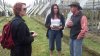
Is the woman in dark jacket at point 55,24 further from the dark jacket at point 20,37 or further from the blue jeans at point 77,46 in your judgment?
the dark jacket at point 20,37

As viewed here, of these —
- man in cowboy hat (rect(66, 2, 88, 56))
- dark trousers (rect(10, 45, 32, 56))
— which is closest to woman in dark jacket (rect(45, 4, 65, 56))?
man in cowboy hat (rect(66, 2, 88, 56))

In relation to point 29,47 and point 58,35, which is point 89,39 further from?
point 29,47

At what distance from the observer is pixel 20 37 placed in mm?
5836

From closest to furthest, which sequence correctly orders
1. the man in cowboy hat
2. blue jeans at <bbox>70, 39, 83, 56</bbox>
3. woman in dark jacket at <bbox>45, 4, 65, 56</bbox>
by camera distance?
1. the man in cowboy hat
2. blue jeans at <bbox>70, 39, 83, 56</bbox>
3. woman in dark jacket at <bbox>45, 4, 65, 56</bbox>

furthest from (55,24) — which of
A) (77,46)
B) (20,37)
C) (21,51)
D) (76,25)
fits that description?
(20,37)

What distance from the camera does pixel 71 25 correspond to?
7.76m

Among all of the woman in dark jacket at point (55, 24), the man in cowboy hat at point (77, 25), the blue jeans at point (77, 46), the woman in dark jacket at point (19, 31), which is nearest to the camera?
the woman in dark jacket at point (19, 31)

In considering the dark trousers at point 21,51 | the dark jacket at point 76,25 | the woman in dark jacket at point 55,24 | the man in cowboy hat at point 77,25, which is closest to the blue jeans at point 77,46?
the man in cowboy hat at point 77,25

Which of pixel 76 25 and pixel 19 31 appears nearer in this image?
pixel 19 31

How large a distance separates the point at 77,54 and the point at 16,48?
2.23 m

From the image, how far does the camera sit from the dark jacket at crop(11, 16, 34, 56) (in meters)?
5.82

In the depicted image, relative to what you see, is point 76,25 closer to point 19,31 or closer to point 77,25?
point 77,25

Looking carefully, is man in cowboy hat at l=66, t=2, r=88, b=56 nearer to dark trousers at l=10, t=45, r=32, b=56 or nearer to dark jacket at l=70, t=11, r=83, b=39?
dark jacket at l=70, t=11, r=83, b=39

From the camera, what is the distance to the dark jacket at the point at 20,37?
19.1 ft
